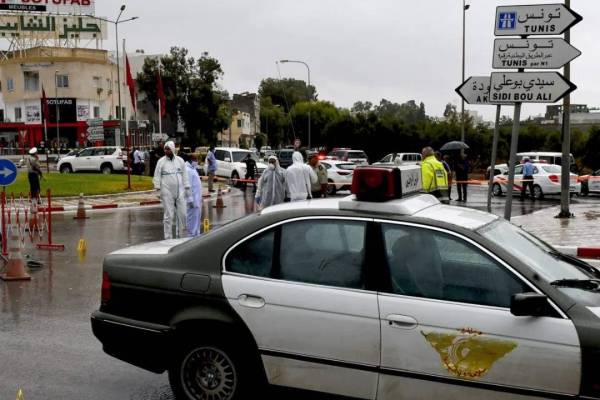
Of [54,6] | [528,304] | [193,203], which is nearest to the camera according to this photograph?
[528,304]

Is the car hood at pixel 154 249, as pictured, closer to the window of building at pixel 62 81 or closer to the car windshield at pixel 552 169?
the car windshield at pixel 552 169

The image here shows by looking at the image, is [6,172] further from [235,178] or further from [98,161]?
[98,161]

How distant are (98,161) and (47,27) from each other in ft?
117

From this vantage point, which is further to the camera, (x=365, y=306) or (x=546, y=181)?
(x=546, y=181)

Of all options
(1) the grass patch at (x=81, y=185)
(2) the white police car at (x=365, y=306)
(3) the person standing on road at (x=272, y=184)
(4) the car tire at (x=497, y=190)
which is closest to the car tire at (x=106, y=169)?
(1) the grass patch at (x=81, y=185)

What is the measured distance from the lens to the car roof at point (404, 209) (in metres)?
4.34

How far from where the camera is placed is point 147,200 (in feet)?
77.9

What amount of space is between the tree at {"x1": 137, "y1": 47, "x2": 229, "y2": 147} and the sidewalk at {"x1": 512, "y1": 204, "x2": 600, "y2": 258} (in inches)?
1928

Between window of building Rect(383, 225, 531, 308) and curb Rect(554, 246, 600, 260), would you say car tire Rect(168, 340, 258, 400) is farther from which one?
curb Rect(554, 246, 600, 260)

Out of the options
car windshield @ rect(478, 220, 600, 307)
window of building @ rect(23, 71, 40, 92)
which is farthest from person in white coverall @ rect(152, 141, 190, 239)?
window of building @ rect(23, 71, 40, 92)

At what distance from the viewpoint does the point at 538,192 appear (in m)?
27.0

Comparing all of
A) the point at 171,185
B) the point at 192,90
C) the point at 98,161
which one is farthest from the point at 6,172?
the point at 192,90

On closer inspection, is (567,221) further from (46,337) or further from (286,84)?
(286,84)

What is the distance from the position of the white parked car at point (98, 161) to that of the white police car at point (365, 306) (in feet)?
113
